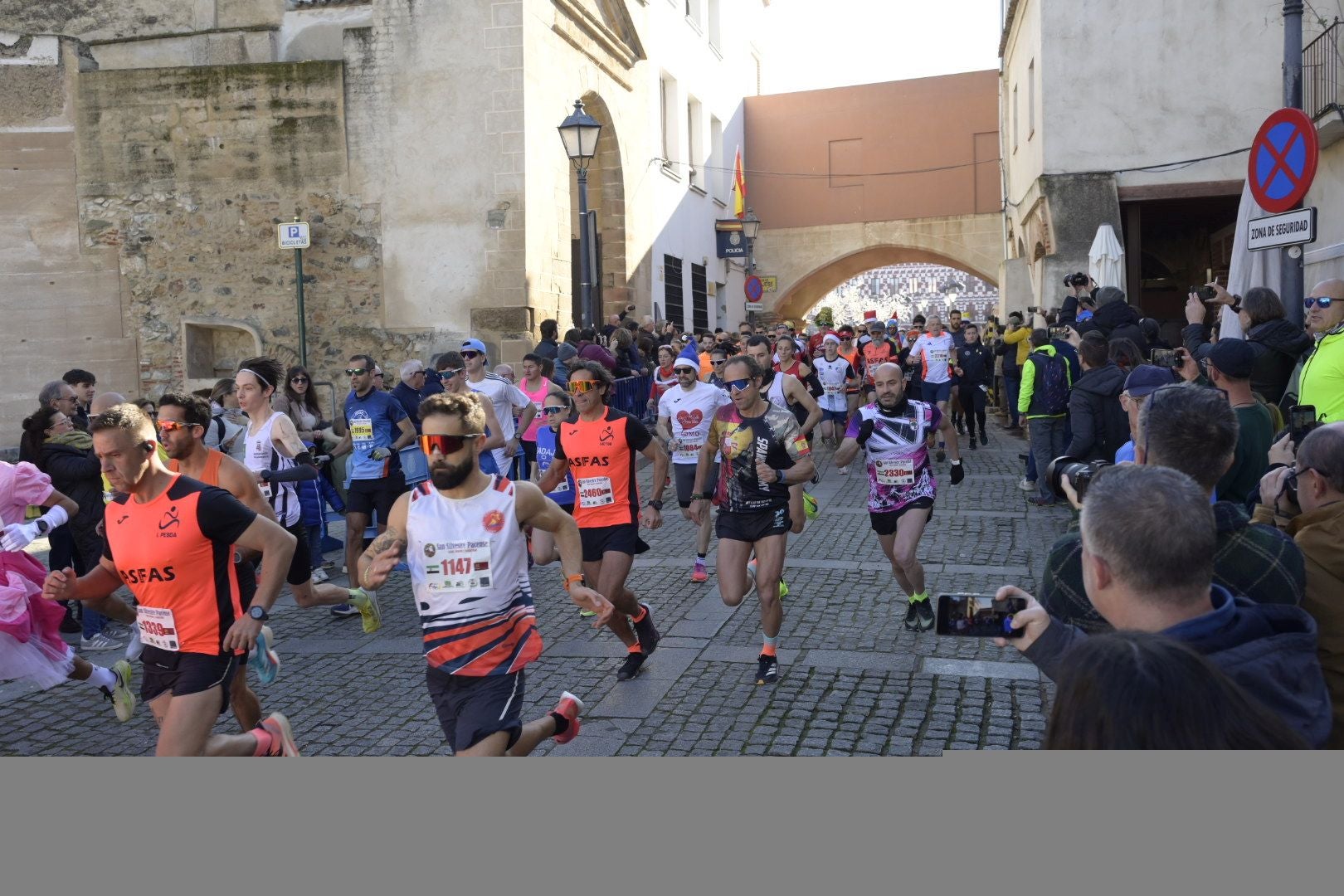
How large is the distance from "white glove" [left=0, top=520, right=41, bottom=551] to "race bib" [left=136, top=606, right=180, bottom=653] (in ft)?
6.46

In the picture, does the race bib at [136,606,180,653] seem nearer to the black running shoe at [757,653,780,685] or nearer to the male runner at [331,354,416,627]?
the black running shoe at [757,653,780,685]

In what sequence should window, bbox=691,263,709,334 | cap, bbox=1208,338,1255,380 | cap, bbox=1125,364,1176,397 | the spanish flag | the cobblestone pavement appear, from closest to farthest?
cap, bbox=1125,364,1176,397 → cap, bbox=1208,338,1255,380 → the cobblestone pavement → window, bbox=691,263,709,334 → the spanish flag

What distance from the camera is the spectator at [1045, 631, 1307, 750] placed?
5.91ft

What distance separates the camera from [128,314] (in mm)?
19156

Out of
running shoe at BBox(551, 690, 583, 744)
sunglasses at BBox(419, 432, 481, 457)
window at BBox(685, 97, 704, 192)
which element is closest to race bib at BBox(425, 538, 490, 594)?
sunglasses at BBox(419, 432, 481, 457)

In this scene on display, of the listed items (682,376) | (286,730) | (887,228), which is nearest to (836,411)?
(682,376)

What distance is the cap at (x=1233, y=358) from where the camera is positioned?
533cm

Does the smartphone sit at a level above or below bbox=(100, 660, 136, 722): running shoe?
above

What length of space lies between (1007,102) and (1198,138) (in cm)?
1074

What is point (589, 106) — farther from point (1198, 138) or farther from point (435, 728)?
point (435, 728)

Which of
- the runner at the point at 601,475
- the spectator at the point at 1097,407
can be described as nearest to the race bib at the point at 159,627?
the runner at the point at 601,475

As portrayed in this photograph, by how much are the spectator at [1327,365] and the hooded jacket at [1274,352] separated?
1.86ft

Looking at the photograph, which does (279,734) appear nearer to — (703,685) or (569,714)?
(569,714)

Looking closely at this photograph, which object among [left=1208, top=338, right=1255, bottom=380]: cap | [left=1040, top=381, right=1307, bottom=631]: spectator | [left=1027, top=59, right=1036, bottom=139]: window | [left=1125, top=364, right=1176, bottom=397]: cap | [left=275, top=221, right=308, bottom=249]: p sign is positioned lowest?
[left=1040, top=381, right=1307, bottom=631]: spectator
